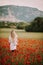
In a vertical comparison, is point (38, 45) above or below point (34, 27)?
below

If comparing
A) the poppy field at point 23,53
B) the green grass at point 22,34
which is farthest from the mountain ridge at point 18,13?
the poppy field at point 23,53

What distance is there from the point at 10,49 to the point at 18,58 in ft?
0.66

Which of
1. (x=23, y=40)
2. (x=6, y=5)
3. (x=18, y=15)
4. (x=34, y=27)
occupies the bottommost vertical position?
(x=23, y=40)

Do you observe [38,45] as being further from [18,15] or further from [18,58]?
[18,15]

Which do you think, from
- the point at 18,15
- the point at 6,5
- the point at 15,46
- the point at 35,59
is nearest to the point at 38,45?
the point at 35,59

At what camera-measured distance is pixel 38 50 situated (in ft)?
7.97

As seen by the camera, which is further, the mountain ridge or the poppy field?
the mountain ridge

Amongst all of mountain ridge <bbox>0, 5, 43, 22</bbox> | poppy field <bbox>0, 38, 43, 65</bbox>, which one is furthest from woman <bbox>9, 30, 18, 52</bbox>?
mountain ridge <bbox>0, 5, 43, 22</bbox>

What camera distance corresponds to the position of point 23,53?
94.2 inches

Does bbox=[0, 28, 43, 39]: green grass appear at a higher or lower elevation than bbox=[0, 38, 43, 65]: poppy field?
higher

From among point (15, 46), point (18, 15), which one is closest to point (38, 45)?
point (15, 46)

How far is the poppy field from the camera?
2352mm

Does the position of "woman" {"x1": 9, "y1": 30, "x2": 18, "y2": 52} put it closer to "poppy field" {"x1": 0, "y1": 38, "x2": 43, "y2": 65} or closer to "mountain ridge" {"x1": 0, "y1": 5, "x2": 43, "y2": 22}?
"poppy field" {"x1": 0, "y1": 38, "x2": 43, "y2": 65}

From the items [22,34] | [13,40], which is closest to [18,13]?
[22,34]
